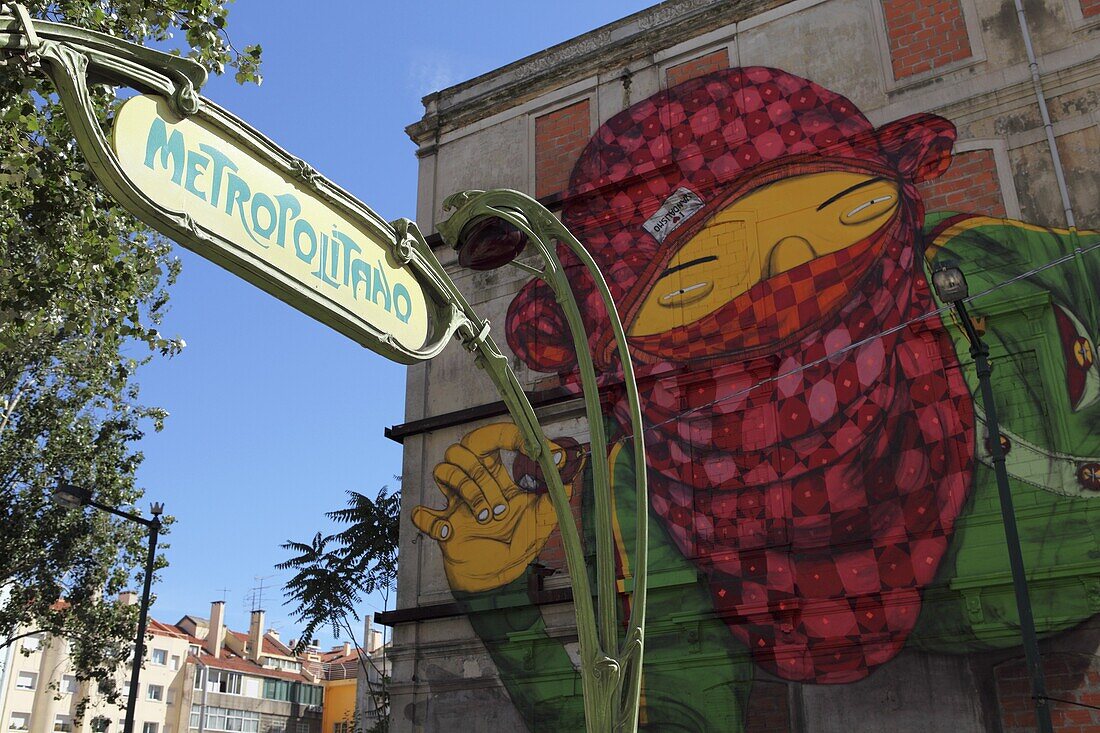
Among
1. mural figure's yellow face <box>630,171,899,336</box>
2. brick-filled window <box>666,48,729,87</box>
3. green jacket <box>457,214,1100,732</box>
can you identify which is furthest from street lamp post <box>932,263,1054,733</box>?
brick-filled window <box>666,48,729,87</box>

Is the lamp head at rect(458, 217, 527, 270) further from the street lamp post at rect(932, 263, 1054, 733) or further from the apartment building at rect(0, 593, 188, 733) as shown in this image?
the apartment building at rect(0, 593, 188, 733)

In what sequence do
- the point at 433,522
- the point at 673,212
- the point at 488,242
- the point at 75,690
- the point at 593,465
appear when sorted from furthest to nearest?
the point at 75,690
the point at 433,522
the point at 673,212
the point at 488,242
the point at 593,465

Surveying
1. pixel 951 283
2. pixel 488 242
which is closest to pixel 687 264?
pixel 951 283

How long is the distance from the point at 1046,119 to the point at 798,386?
5.06 meters

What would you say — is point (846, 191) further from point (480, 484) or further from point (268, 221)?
point (268, 221)

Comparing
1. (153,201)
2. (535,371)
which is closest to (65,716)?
(535,371)

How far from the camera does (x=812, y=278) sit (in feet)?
49.4

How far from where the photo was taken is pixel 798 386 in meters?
14.7

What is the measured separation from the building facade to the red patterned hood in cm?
4

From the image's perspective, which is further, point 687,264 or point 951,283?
point 687,264

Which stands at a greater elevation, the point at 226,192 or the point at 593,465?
the point at 226,192

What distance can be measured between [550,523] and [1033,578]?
702 centimetres

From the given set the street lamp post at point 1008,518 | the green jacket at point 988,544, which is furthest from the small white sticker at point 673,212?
the street lamp post at point 1008,518

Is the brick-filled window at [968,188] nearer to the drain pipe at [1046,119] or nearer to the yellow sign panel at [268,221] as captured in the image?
the drain pipe at [1046,119]
